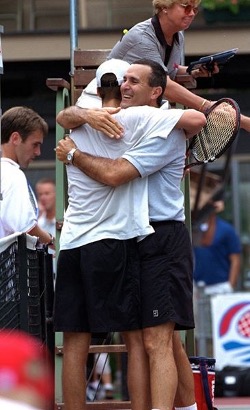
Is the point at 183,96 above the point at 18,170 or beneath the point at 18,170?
above

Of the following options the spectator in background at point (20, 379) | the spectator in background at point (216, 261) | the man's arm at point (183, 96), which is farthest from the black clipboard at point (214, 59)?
the spectator in background at point (216, 261)

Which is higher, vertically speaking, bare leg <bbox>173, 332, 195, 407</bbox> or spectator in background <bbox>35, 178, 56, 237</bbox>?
spectator in background <bbox>35, 178, 56, 237</bbox>

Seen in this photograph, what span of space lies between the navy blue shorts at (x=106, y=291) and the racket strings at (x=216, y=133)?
2.27 feet

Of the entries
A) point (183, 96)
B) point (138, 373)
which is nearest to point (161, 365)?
point (138, 373)

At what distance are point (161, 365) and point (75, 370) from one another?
0.45 meters

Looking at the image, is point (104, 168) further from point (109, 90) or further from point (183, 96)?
point (183, 96)

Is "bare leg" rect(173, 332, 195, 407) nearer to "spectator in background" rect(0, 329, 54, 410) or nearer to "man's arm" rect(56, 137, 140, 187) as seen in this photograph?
"man's arm" rect(56, 137, 140, 187)

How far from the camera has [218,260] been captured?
1202cm

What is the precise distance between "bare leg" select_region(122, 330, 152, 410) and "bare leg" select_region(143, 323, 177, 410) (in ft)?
0.18

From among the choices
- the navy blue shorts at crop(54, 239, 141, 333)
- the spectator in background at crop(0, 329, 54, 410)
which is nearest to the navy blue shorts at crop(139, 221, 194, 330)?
the navy blue shorts at crop(54, 239, 141, 333)

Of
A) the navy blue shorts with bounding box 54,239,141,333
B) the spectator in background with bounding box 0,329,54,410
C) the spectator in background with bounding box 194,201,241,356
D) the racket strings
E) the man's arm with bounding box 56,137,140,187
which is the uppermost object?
the racket strings

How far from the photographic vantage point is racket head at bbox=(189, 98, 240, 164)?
468cm

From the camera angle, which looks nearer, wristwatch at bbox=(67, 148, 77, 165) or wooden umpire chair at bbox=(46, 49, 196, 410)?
wristwatch at bbox=(67, 148, 77, 165)

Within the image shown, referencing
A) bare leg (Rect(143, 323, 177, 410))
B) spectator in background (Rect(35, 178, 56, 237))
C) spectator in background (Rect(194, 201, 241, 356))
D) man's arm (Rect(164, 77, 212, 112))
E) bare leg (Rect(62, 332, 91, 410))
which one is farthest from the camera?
spectator in background (Rect(194, 201, 241, 356))
